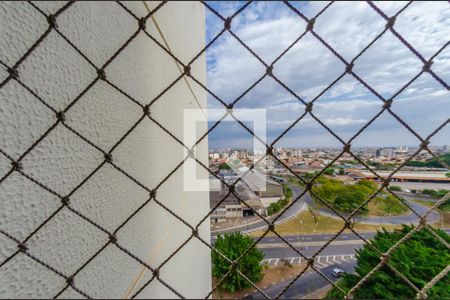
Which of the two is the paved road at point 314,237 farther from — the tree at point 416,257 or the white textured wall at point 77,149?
the white textured wall at point 77,149

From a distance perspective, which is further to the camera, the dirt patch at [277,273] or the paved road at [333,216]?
the dirt patch at [277,273]

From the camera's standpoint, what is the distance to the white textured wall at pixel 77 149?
371 mm

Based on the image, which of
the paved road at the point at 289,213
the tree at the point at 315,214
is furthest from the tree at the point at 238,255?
the tree at the point at 315,214

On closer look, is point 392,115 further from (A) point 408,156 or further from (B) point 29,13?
(B) point 29,13

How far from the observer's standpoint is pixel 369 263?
615mm

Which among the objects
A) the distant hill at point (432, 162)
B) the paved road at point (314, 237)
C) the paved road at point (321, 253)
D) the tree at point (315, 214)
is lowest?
the paved road at point (321, 253)

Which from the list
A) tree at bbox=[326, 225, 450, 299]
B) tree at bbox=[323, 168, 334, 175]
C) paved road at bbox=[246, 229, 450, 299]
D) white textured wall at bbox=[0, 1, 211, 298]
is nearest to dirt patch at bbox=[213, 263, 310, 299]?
paved road at bbox=[246, 229, 450, 299]

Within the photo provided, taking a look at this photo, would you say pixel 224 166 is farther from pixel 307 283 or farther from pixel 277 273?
pixel 307 283

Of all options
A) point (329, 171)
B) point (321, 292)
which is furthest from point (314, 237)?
point (321, 292)

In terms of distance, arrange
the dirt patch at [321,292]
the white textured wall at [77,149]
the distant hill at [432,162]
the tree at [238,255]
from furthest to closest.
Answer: the dirt patch at [321,292] → the tree at [238,255] → the distant hill at [432,162] → the white textured wall at [77,149]

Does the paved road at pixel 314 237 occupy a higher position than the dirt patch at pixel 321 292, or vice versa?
the paved road at pixel 314 237

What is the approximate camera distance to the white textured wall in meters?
0.37

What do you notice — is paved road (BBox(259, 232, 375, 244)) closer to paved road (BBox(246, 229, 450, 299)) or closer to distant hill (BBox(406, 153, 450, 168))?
paved road (BBox(246, 229, 450, 299))

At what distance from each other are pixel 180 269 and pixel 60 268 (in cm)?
91
